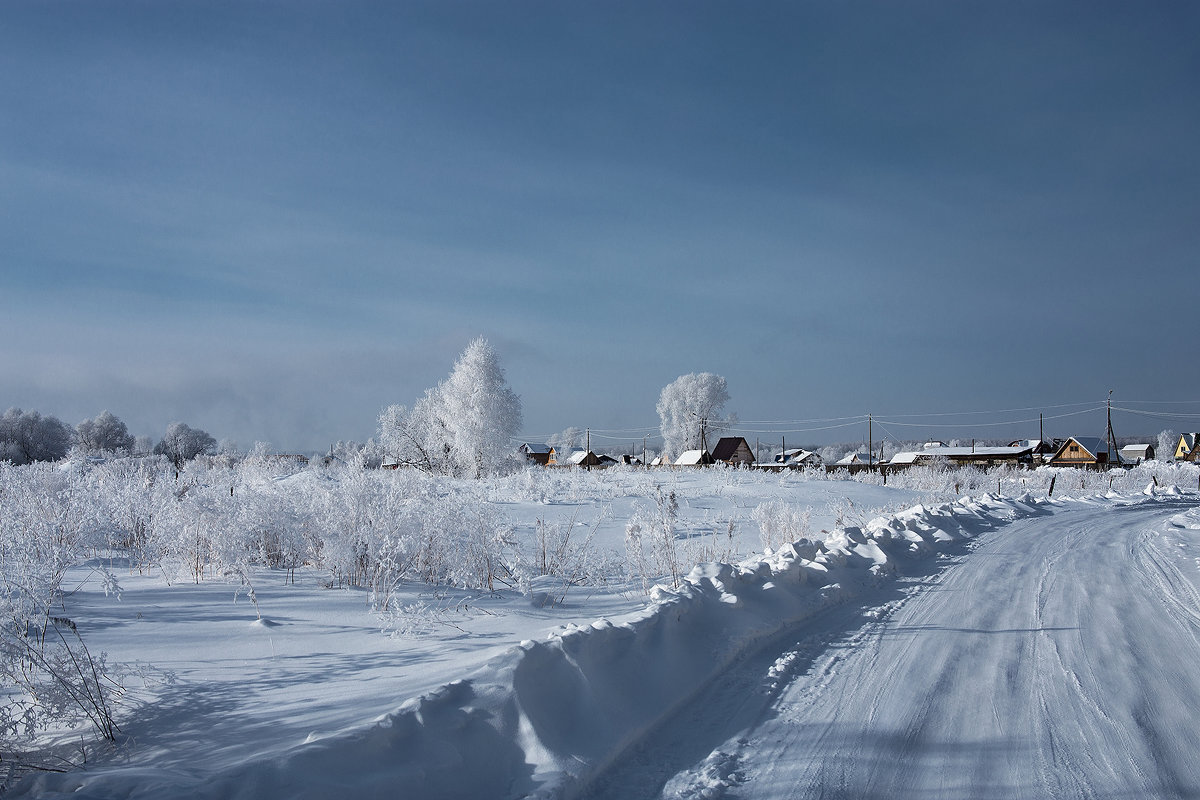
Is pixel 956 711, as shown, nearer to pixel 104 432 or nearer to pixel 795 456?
pixel 104 432

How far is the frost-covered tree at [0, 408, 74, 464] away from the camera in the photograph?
54844 mm

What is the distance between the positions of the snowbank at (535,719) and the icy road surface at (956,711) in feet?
0.69

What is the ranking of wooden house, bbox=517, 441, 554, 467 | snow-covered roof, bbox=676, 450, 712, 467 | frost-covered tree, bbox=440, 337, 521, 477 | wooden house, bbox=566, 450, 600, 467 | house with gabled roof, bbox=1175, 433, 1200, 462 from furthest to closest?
wooden house, bbox=517, 441, 554, 467
wooden house, bbox=566, 450, 600, 467
house with gabled roof, bbox=1175, 433, 1200, 462
snow-covered roof, bbox=676, 450, 712, 467
frost-covered tree, bbox=440, 337, 521, 477

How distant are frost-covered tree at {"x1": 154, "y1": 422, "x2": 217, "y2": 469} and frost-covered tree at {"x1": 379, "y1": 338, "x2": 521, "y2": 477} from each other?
44777mm

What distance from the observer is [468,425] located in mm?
36031

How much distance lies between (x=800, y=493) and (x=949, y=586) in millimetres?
16704

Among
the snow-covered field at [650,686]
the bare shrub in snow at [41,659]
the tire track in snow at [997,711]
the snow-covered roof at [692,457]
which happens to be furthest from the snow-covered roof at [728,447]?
the bare shrub in snow at [41,659]

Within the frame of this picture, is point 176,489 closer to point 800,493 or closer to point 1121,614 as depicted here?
point 1121,614

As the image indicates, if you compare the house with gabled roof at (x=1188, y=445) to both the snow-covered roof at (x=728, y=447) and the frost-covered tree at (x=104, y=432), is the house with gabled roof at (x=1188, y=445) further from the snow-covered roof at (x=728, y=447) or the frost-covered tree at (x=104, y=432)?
the frost-covered tree at (x=104, y=432)

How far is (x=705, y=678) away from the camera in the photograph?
441 cm

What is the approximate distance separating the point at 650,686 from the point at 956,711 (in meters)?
1.73

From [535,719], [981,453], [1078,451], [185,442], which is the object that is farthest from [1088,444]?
[185,442]

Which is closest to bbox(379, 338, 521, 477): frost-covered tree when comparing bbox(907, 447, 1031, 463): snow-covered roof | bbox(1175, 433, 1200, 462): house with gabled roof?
bbox(907, 447, 1031, 463): snow-covered roof

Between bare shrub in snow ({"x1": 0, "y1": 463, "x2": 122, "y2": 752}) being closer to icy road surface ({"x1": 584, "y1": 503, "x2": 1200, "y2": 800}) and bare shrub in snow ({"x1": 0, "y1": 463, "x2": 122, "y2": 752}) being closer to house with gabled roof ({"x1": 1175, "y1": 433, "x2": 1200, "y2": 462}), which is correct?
icy road surface ({"x1": 584, "y1": 503, "x2": 1200, "y2": 800})
